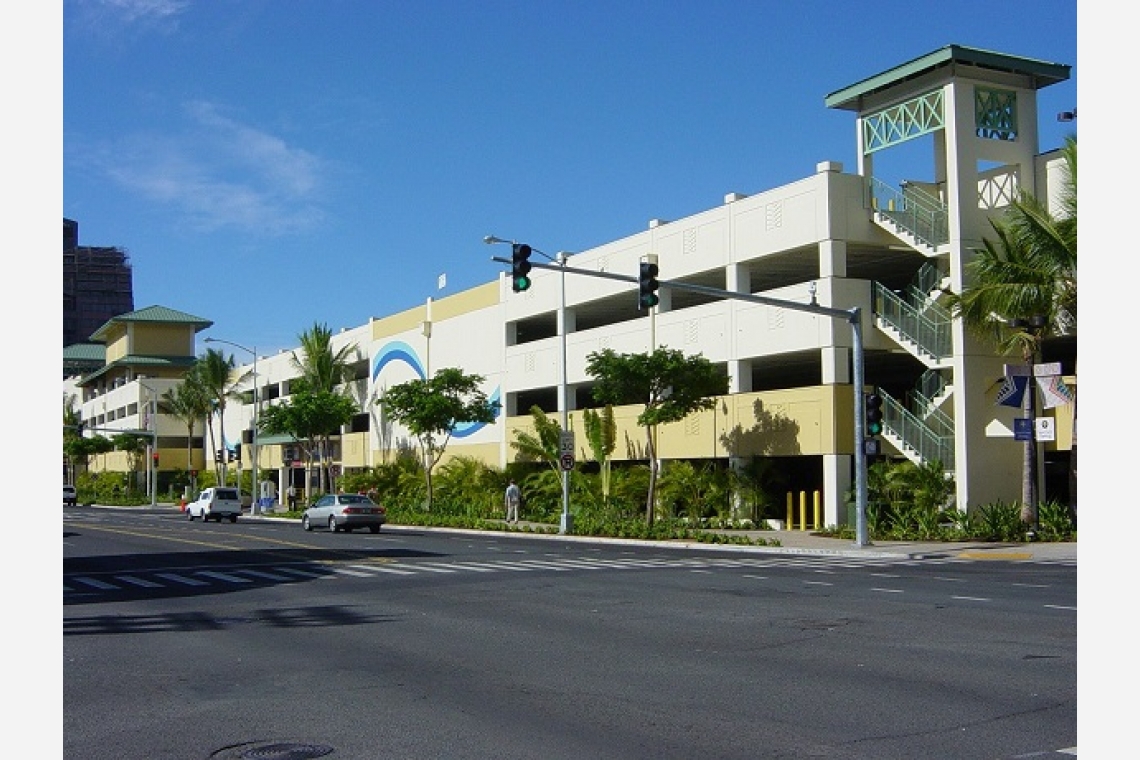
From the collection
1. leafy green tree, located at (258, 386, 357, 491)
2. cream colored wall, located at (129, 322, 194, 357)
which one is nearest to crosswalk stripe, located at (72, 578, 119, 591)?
leafy green tree, located at (258, 386, 357, 491)

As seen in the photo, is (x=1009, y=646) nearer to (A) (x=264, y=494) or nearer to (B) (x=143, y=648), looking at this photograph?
(B) (x=143, y=648)

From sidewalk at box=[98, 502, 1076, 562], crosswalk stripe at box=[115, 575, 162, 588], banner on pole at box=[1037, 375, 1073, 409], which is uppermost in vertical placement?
banner on pole at box=[1037, 375, 1073, 409]

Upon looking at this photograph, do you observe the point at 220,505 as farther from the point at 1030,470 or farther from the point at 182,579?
the point at 1030,470

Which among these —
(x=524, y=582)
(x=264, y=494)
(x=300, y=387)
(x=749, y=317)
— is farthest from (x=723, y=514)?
(x=264, y=494)

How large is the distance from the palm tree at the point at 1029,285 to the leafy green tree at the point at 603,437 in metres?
17.3

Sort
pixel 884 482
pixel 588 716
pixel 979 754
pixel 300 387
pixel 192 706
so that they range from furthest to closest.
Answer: pixel 300 387
pixel 884 482
pixel 192 706
pixel 588 716
pixel 979 754

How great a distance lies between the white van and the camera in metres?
64.2

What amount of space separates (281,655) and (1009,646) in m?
8.27

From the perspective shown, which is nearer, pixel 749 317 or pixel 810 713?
pixel 810 713

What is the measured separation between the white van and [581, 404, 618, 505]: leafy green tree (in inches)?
932

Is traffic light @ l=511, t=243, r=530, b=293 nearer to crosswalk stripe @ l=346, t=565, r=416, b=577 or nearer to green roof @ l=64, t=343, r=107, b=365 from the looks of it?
crosswalk stripe @ l=346, t=565, r=416, b=577

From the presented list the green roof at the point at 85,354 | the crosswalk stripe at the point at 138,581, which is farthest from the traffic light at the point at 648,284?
the green roof at the point at 85,354

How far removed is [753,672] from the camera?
12297 mm

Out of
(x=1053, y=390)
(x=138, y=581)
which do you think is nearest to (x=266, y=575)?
(x=138, y=581)
